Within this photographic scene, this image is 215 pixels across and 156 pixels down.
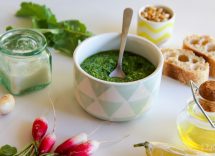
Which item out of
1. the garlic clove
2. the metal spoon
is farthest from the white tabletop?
the metal spoon

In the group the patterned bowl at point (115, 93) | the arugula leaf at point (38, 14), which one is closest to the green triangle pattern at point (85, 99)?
the patterned bowl at point (115, 93)

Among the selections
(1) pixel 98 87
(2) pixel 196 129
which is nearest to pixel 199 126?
(2) pixel 196 129

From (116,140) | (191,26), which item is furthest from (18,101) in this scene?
(191,26)

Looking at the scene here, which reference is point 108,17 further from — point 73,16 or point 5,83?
point 5,83

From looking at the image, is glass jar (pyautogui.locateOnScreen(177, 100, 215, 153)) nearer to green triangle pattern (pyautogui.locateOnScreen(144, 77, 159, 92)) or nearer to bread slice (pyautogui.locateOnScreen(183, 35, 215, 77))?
green triangle pattern (pyautogui.locateOnScreen(144, 77, 159, 92))

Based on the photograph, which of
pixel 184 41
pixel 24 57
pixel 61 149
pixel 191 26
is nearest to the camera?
pixel 61 149

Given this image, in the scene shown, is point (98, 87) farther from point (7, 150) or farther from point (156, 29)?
point (156, 29)

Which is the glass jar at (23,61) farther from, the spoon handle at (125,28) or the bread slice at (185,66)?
the bread slice at (185,66)
